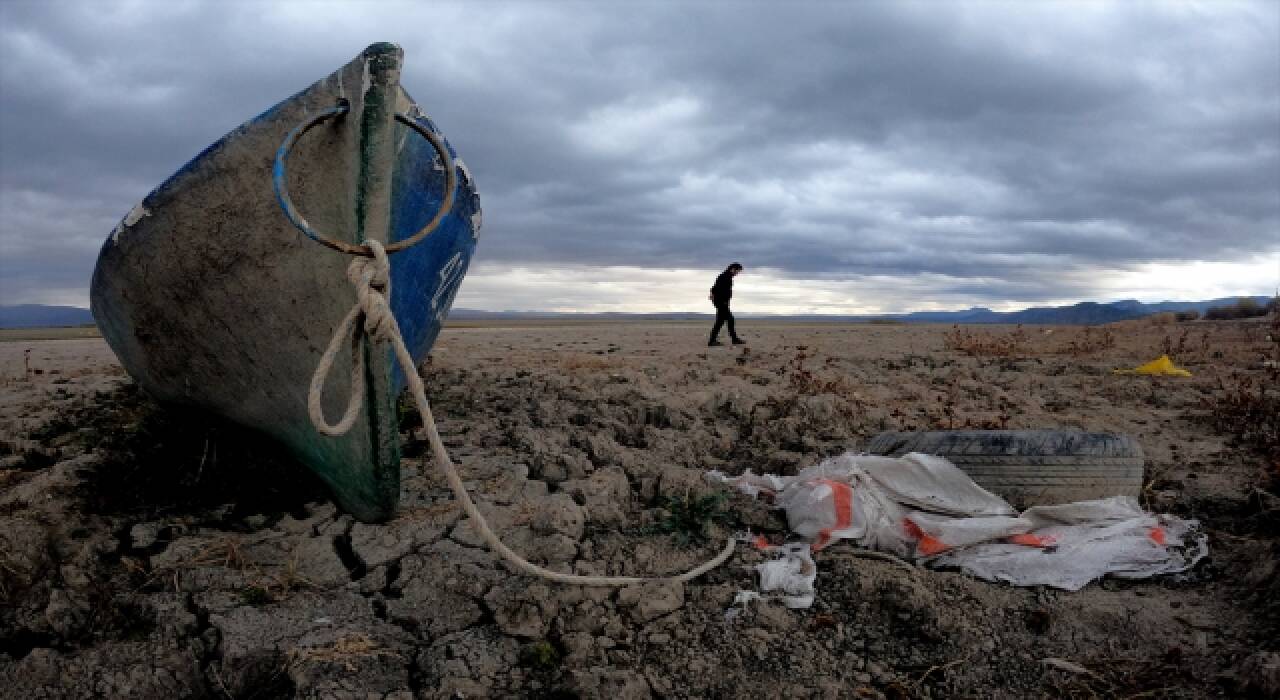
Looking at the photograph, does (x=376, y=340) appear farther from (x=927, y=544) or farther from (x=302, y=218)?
(x=927, y=544)

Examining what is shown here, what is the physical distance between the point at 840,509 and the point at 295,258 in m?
2.23

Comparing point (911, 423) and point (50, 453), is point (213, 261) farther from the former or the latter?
point (911, 423)

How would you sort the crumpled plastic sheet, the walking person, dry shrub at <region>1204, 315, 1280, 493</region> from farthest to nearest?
the walking person
dry shrub at <region>1204, 315, 1280, 493</region>
the crumpled plastic sheet

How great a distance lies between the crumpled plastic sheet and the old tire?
11 cm

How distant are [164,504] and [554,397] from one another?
2414mm

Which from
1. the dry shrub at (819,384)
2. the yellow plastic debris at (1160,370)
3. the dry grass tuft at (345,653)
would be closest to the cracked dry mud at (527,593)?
the dry grass tuft at (345,653)

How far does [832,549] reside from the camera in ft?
9.05

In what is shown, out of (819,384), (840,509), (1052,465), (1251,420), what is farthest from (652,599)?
(1251,420)

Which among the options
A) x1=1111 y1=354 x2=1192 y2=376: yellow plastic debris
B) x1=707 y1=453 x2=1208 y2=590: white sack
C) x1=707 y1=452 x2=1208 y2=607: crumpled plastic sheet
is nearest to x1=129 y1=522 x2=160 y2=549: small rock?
x1=707 y1=452 x2=1208 y2=607: crumpled plastic sheet

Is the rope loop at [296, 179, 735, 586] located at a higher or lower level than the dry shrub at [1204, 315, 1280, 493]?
higher

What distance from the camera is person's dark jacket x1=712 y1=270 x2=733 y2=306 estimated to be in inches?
422

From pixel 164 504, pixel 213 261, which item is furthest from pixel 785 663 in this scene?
pixel 164 504

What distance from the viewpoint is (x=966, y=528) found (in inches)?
107

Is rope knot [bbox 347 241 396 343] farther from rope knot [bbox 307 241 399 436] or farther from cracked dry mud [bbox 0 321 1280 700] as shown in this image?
cracked dry mud [bbox 0 321 1280 700]
